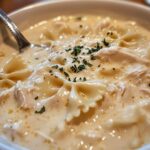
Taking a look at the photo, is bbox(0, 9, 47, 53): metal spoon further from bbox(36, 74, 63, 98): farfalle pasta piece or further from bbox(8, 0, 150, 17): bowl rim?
bbox(36, 74, 63, 98): farfalle pasta piece

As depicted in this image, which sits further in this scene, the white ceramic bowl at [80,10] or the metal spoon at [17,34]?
the white ceramic bowl at [80,10]

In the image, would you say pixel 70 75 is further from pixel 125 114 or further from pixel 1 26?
pixel 1 26

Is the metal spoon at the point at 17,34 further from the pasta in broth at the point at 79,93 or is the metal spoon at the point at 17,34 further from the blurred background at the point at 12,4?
the blurred background at the point at 12,4

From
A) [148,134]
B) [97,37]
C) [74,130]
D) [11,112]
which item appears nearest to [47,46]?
[97,37]

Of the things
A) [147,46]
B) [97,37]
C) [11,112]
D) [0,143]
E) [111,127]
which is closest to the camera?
[0,143]

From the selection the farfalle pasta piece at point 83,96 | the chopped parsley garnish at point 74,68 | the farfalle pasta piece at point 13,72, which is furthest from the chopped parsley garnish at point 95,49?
the farfalle pasta piece at point 13,72

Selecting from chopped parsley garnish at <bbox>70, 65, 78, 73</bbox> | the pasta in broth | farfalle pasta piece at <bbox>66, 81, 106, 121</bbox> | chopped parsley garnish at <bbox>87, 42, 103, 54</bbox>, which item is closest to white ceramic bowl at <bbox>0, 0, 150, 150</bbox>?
the pasta in broth
